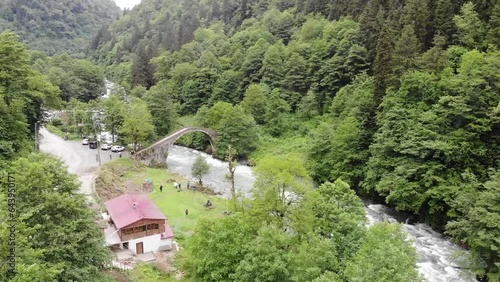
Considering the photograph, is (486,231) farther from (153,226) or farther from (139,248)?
(139,248)

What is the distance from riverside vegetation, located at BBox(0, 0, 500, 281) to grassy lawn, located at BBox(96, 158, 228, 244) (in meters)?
6.50

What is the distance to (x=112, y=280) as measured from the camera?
25328 millimetres

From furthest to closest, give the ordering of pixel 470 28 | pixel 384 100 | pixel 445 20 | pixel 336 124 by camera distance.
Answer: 1. pixel 336 124
2. pixel 445 20
3. pixel 470 28
4. pixel 384 100

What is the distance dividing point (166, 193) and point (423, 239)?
28738 millimetres

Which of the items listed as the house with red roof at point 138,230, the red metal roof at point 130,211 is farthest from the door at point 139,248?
the red metal roof at point 130,211

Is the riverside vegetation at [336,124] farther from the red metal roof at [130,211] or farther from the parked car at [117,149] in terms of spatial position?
the red metal roof at [130,211]

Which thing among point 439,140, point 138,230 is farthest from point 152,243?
point 439,140

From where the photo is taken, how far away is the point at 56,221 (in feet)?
75.3

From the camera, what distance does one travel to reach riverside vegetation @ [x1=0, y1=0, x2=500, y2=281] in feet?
80.6

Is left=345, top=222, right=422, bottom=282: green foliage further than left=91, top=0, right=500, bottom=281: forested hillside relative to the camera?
No

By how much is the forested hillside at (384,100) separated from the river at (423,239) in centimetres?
136

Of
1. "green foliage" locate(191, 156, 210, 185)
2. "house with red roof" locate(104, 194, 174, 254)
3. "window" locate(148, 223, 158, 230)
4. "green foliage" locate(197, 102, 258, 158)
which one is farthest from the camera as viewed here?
"green foliage" locate(197, 102, 258, 158)

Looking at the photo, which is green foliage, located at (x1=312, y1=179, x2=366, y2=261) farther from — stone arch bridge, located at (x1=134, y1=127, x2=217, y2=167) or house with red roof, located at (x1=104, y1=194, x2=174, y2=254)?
stone arch bridge, located at (x1=134, y1=127, x2=217, y2=167)

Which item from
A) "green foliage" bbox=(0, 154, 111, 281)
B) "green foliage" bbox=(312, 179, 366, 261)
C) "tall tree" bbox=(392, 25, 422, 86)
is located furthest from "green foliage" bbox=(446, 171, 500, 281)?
"green foliage" bbox=(0, 154, 111, 281)
